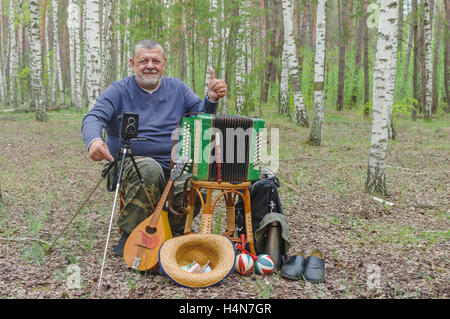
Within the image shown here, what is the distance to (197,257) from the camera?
3234 mm

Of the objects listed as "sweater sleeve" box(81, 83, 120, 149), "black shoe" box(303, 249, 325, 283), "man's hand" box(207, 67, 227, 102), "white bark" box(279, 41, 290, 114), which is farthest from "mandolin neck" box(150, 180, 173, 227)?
"white bark" box(279, 41, 290, 114)

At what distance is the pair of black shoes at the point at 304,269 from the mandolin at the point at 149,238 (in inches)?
40.2

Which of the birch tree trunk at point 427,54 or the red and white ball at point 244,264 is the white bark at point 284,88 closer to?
the birch tree trunk at point 427,54

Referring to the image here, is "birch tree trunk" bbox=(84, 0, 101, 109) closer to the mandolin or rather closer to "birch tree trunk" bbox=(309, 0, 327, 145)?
"birch tree trunk" bbox=(309, 0, 327, 145)

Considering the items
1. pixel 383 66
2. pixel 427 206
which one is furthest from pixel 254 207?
pixel 383 66

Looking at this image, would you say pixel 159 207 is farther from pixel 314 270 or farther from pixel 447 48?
pixel 447 48

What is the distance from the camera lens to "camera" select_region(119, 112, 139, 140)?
10.8ft

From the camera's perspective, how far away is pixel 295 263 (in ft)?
10.7

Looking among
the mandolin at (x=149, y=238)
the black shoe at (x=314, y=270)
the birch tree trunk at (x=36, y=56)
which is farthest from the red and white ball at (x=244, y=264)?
the birch tree trunk at (x=36, y=56)

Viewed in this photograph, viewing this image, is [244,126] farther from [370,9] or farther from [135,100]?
[370,9]

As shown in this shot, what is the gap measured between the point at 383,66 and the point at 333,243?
2.93m

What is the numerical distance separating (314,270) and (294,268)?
0.16 meters

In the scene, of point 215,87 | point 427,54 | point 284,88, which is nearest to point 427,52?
point 427,54
